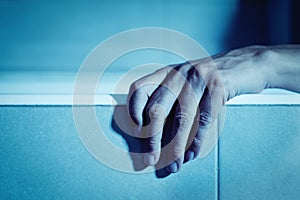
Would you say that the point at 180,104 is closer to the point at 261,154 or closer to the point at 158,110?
the point at 158,110

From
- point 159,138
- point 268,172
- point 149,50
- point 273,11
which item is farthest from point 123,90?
point 273,11

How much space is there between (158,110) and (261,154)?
0.53ft

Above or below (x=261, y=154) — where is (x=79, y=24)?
above

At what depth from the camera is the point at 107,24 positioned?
3.26 feet

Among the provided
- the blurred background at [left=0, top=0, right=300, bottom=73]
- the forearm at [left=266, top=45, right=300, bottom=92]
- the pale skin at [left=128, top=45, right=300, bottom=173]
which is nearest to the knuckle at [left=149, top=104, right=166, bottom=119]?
the pale skin at [left=128, top=45, right=300, bottom=173]

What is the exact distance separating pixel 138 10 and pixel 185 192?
2.16 ft

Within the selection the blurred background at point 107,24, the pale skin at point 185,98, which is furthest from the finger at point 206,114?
the blurred background at point 107,24

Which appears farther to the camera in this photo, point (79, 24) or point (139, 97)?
point (79, 24)

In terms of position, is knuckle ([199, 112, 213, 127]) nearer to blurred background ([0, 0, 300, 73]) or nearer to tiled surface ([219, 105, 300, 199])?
tiled surface ([219, 105, 300, 199])

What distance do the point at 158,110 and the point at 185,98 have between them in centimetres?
4

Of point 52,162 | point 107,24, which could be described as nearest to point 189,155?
point 52,162

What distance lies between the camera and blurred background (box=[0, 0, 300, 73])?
969mm

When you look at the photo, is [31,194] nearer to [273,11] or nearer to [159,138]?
[159,138]

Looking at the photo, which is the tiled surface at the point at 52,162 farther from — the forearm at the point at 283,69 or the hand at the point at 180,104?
the forearm at the point at 283,69
